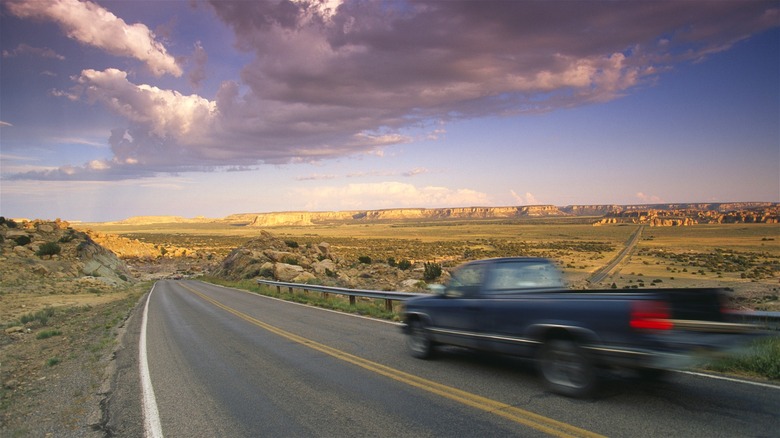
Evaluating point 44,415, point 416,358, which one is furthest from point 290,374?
point 44,415

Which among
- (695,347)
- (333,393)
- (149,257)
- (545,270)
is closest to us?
(695,347)

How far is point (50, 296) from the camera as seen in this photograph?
29.0m

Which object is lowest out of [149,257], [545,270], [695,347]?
[149,257]

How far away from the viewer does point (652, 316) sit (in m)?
5.14

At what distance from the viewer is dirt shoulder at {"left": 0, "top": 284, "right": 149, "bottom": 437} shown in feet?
20.4

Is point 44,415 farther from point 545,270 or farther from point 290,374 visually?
point 545,270

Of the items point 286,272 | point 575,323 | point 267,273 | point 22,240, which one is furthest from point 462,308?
point 22,240

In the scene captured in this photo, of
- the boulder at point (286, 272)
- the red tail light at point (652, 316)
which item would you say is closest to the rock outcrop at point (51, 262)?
the boulder at point (286, 272)

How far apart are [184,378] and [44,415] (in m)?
1.92

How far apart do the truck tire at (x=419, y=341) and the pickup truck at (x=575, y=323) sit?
43cm

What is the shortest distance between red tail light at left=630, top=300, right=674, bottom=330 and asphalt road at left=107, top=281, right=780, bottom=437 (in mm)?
959

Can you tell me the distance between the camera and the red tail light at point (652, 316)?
5.11 meters

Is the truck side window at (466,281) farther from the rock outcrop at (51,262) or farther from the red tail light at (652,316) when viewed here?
the rock outcrop at (51,262)

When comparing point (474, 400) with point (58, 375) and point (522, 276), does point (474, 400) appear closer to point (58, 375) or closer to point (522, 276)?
point (522, 276)
